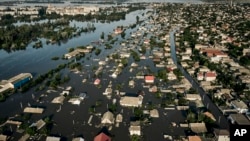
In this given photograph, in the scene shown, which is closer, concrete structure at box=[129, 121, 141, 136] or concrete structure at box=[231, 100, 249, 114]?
concrete structure at box=[129, 121, 141, 136]

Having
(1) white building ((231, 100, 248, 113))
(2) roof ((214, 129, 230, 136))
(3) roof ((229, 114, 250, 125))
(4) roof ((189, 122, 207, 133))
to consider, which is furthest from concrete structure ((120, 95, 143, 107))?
(1) white building ((231, 100, 248, 113))

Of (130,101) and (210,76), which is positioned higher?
(210,76)

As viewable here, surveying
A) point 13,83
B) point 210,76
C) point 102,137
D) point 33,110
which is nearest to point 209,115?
point 210,76

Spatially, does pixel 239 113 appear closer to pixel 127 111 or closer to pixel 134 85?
pixel 127 111

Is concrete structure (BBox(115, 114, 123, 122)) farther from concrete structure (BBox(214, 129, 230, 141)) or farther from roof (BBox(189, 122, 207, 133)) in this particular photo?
concrete structure (BBox(214, 129, 230, 141))

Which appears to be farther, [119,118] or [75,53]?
[75,53]

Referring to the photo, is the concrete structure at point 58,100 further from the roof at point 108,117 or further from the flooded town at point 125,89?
the roof at point 108,117

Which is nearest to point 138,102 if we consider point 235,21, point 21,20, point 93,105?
point 93,105

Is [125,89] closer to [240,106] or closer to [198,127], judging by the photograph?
[198,127]
